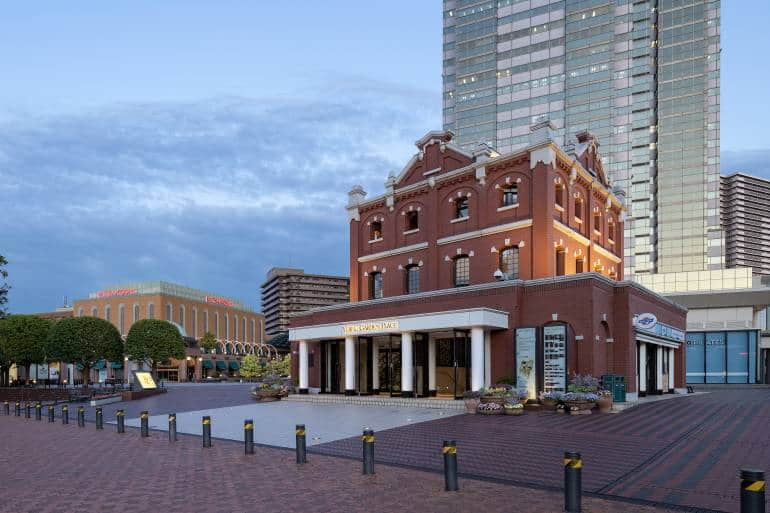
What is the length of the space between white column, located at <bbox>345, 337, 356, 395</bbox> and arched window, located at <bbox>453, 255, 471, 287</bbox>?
281 inches

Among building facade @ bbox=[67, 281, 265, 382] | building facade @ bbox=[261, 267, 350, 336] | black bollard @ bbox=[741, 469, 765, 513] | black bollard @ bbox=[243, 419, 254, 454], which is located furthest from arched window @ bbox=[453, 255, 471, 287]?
building facade @ bbox=[261, 267, 350, 336]

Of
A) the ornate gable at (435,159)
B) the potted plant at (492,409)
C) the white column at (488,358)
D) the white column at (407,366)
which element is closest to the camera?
the potted plant at (492,409)

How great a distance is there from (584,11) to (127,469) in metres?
97.2

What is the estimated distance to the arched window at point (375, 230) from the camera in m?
41.6

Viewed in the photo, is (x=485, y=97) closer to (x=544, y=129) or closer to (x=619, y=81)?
(x=619, y=81)

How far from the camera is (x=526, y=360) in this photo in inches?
1110

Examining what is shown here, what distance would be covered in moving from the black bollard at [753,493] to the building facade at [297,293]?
16123cm

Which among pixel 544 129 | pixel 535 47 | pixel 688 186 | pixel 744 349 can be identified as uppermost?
pixel 535 47

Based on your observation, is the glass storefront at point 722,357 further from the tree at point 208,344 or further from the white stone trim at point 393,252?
the tree at point 208,344

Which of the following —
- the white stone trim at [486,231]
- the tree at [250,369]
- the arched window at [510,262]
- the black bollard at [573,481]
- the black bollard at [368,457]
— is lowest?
the tree at [250,369]

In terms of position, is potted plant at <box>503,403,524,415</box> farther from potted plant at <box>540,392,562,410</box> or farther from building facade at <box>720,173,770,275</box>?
building facade at <box>720,173,770,275</box>

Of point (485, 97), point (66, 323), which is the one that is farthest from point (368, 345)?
point (485, 97)

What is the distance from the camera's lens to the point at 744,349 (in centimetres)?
5659

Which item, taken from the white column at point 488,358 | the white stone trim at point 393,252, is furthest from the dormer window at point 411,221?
the white column at point 488,358
